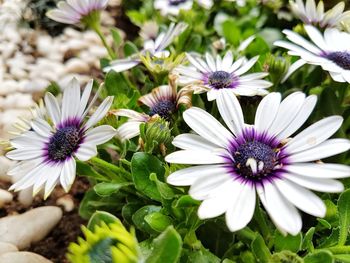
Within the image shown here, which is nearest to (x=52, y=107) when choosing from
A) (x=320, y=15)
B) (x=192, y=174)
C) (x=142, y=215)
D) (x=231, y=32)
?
(x=142, y=215)

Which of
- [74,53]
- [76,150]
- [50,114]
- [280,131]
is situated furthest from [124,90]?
[74,53]

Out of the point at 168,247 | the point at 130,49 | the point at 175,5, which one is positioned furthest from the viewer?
the point at 175,5

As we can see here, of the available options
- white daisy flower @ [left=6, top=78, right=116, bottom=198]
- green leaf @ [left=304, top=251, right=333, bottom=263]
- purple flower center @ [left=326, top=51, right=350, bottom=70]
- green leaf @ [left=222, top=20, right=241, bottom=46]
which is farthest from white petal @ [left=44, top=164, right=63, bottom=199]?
green leaf @ [left=222, top=20, right=241, bottom=46]

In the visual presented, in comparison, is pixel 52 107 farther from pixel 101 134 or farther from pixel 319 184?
pixel 319 184

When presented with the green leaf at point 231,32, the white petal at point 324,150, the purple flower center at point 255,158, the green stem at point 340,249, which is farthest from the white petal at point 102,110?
the green leaf at point 231,32

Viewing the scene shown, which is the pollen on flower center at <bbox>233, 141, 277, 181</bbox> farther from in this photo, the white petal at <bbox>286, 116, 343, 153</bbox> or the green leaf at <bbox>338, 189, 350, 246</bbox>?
the green leaf at <bbox>338, 189, 350, 246</bbox>

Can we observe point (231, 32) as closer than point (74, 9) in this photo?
No
